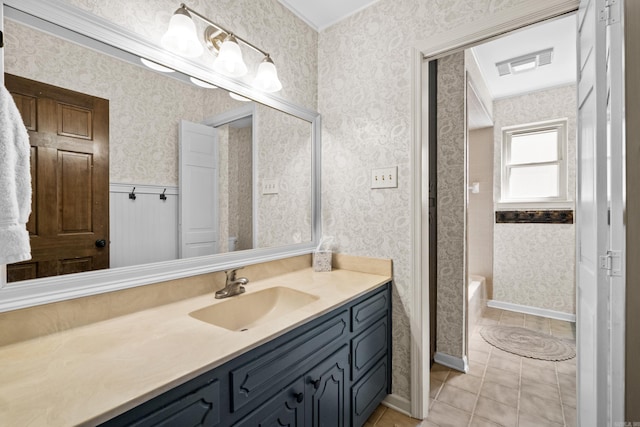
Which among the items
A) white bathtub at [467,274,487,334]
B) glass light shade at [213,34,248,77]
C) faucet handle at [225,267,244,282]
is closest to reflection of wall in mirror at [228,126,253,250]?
faucet handle at [225,267,244,282]

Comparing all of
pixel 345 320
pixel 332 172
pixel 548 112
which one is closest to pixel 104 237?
pixel 345 320

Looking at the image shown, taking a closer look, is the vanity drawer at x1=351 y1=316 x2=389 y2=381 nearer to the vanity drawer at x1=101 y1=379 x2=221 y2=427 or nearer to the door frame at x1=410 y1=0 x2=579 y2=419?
the door frame at x1=410 y1=0 x2=579 y2=419

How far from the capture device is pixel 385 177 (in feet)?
5.54

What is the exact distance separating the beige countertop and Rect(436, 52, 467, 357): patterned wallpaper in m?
1.35

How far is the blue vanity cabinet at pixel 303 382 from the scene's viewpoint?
0.71m

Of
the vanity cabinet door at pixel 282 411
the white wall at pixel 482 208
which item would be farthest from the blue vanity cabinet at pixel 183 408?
the white wall at pixel 482 208

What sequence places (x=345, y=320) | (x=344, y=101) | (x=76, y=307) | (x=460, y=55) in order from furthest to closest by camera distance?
(x=460, y=55)
(x=344, y=101)
(x=345, y=320)
(x=76, y=307)

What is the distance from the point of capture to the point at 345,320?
1.29 m

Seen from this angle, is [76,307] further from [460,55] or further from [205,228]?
[460,55]

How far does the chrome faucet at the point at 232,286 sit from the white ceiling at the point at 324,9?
64.7 inches

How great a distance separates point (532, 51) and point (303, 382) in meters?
3.10

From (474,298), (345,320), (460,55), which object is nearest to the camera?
(345,320)

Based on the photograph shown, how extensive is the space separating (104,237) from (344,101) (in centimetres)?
152

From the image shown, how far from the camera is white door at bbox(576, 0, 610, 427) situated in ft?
2.86
